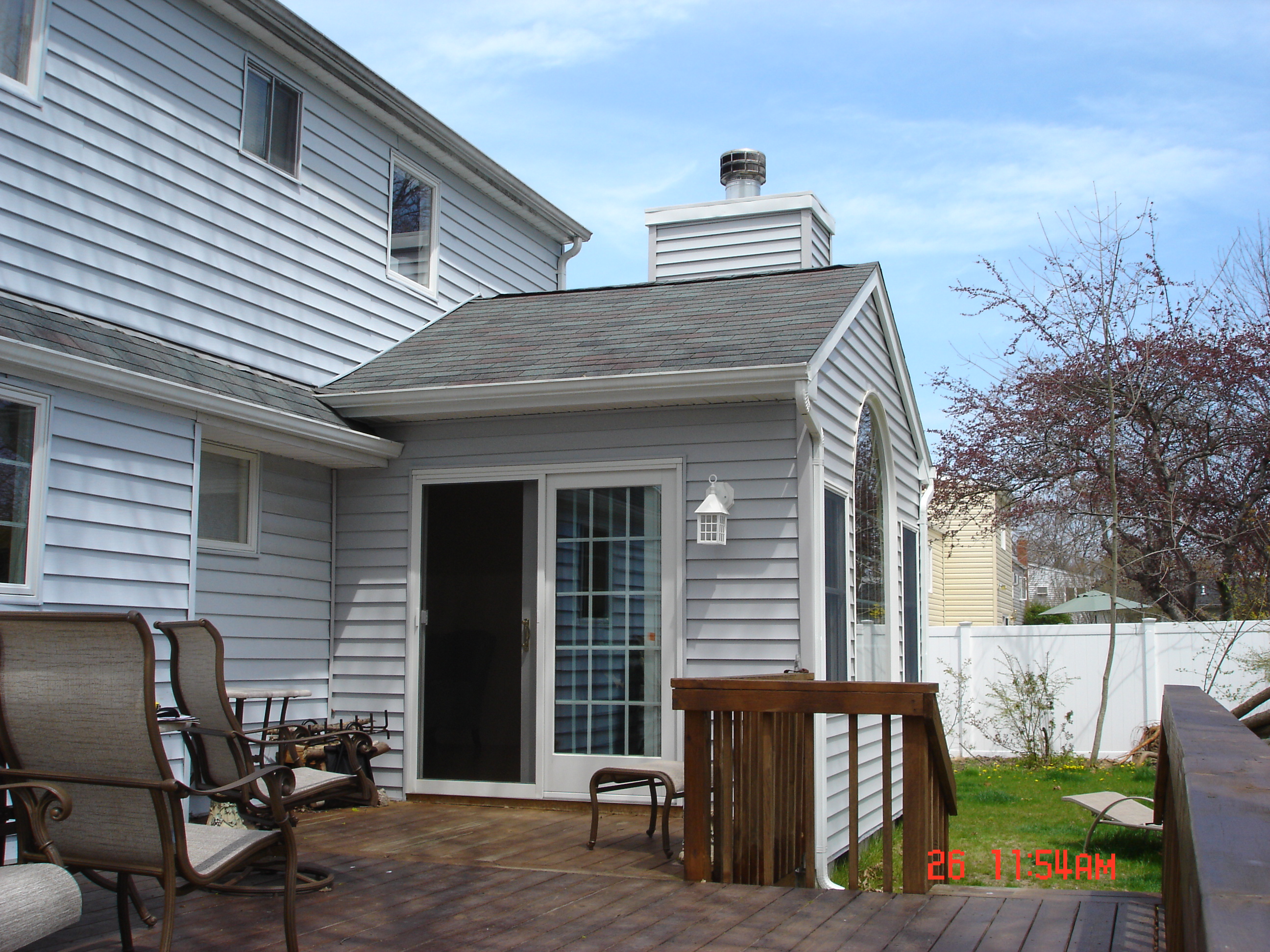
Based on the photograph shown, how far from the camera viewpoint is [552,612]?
6938 millimetres

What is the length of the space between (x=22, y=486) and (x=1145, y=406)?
47.3 ft

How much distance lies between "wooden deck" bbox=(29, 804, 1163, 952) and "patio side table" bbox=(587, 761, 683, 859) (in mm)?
173

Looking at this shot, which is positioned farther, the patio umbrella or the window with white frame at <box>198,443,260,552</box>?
the patio umbrella

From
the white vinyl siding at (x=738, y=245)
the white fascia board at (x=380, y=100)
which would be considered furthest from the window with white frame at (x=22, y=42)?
the white vinyl siding at (x=738, y=245)

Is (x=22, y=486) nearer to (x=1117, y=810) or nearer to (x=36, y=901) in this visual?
(x=36, y=901)

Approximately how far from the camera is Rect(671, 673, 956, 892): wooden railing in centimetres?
454

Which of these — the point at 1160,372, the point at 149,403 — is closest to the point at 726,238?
the point at 149,403

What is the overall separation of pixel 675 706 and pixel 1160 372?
13047mm

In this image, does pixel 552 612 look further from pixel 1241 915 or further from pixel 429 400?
pixel 1241 915

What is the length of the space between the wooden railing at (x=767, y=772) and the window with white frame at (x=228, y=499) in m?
3.23

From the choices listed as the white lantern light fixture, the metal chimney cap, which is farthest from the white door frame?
the metal chimney cap

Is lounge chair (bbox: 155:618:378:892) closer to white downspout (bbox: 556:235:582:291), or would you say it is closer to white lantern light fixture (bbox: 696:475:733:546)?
white lantern light fixture (bbox: 696:475:733:546)

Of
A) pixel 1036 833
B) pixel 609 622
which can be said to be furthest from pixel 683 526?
pixel 1036 833

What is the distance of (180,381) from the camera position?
19.7 ft
